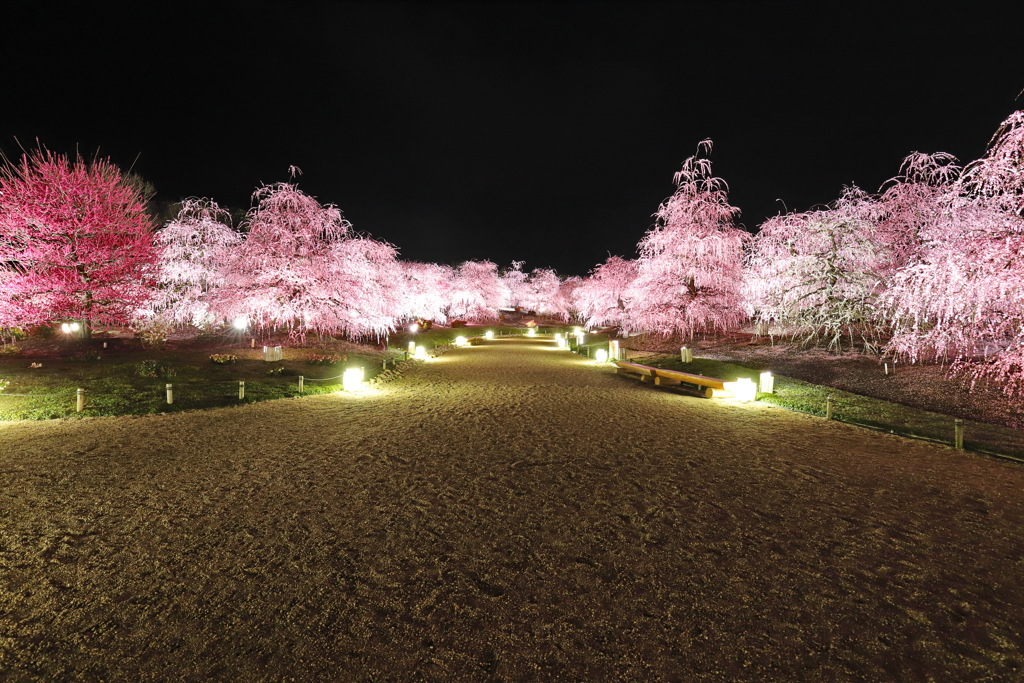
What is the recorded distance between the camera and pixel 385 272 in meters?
33.8

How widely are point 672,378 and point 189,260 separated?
32.0 meters

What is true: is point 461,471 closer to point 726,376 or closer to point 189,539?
point 189,539

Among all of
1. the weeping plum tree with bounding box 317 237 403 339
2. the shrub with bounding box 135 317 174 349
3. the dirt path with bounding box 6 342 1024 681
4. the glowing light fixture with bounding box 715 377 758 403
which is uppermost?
the weeping plum tree with bounding box 317 237 403 339

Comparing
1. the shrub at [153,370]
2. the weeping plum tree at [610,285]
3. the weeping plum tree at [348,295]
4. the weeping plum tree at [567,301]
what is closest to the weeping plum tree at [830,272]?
the weeping plum tree at [610,285]

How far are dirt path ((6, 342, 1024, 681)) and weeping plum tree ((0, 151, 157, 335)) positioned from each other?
48.2 feet

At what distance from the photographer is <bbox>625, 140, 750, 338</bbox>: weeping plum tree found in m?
27.1

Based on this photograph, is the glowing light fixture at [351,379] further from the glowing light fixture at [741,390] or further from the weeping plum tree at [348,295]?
the glowing light fixture at [741,390]

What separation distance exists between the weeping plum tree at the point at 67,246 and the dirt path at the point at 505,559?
48.2 ft

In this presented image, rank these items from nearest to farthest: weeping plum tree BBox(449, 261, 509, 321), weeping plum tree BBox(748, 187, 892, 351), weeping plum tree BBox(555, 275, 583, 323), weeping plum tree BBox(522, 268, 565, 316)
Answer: weeping plum tree BBox(748, 187, 892, 351) → weeping plum tree BBox(449, 261, 509, 321) → weeping plum tree BBox(555, 275, 583, 323) → weeping plum tree BBox(522, 268, 565, 316)

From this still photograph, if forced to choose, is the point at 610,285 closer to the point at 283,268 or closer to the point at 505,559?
the point at 283,268

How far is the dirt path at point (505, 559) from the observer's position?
10.4 feet

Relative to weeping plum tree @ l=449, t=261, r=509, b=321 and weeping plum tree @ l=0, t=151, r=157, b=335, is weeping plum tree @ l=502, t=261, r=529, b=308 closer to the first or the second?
weeping plum tree @ l=449, t=261, r=509, b=321

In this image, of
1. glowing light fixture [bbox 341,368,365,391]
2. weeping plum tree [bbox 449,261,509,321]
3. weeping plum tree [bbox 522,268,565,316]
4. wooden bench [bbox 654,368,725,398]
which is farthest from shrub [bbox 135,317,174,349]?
weeping plum tree [bbox 522,268,565,316]

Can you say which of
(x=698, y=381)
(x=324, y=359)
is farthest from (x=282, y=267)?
(x=698, y=381)
